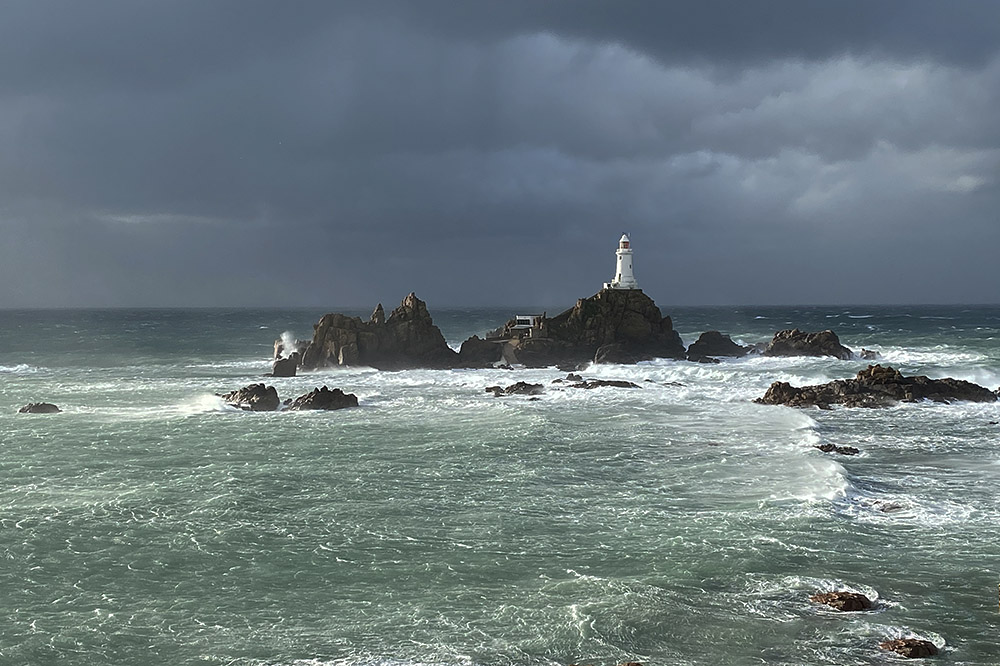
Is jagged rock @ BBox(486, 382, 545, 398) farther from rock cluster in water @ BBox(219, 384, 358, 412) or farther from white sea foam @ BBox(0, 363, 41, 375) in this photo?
white sea foam @ BBox(0, 363, 41, 375)

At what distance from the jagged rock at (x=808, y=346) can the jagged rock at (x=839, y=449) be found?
38.7 m

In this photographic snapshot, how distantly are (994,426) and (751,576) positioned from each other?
24.2m

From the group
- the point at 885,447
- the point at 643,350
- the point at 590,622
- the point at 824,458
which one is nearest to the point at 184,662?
the point at 590,622

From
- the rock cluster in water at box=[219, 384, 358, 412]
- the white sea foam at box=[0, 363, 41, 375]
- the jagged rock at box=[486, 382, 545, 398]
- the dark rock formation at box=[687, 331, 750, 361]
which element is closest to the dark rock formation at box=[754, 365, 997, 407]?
the jagged rock at box=[486, 382, 545, 398]

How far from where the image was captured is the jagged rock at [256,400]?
129ft

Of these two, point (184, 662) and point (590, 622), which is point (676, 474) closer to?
point (590, 622)

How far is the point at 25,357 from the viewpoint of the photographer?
80000 mm

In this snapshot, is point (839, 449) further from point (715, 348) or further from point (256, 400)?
point (715, 348)

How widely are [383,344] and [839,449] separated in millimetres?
41047

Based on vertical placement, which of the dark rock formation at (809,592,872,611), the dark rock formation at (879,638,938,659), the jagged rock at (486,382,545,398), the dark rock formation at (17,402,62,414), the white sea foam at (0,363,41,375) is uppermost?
the white sea foam at (0,363,41,375)

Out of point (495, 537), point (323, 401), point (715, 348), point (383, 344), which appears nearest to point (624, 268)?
point (715, 348)

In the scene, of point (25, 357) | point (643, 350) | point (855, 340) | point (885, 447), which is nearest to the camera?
point (885, 447)

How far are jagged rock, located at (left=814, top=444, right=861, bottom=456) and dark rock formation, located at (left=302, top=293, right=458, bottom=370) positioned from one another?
121ft

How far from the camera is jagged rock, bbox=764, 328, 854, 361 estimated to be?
65.1 m
